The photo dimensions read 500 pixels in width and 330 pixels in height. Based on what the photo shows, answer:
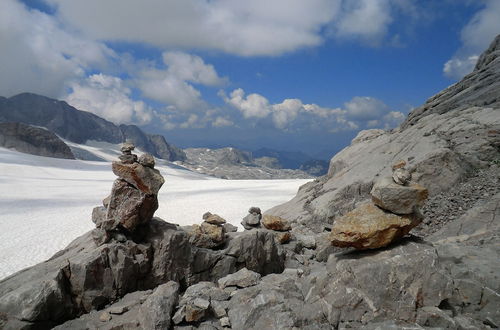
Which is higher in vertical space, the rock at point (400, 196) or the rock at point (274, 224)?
the rock at point (400, 196)

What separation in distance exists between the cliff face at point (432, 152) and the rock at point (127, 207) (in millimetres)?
12388

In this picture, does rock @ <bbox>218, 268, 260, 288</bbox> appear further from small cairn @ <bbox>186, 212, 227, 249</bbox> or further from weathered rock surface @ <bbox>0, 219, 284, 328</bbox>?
small cairn @ <bbox>186, 212, 227, 249</bbox>

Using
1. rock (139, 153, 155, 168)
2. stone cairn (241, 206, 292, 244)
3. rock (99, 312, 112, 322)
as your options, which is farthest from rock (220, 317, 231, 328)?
stone cairn (241, 206, 292, 244)

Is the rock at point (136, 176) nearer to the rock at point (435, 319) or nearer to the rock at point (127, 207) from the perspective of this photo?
the rock at point (127, 207)

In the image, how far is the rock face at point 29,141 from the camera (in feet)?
518

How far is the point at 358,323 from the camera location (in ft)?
28.6

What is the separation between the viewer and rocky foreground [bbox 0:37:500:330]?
8.91 meters

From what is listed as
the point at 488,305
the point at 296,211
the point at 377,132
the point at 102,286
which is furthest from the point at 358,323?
the point at 377,132

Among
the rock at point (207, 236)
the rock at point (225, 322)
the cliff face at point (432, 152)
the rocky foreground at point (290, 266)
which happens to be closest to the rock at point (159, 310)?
the rocky foreground at point (290, 266)

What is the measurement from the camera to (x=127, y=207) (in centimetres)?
1332

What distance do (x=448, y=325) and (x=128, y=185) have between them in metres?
12.2

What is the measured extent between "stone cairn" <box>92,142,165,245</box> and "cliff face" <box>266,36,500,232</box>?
12281mm

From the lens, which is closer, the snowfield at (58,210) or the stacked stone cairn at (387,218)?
the stacked stone cairn at (387,218)

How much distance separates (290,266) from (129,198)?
8.81m
